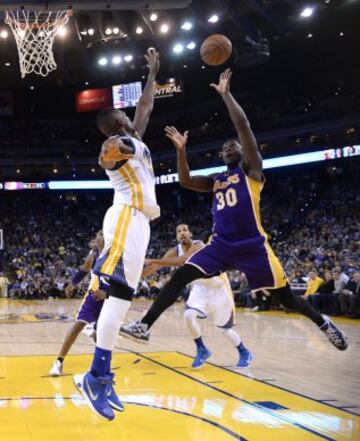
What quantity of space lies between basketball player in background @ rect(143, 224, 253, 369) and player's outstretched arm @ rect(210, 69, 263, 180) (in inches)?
72.4

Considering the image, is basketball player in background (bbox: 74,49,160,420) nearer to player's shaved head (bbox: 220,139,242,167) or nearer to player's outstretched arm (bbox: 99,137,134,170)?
player's outstretched arm (bbox: 99,137,134,170)

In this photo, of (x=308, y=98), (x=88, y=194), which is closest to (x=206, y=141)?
(x=308, y=98)

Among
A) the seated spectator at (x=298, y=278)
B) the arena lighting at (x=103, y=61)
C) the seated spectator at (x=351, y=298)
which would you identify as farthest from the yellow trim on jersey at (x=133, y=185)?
the arena lighting at (x=103, y=61)

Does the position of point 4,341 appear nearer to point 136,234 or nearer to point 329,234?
point 136,234

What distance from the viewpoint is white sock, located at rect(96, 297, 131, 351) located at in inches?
138

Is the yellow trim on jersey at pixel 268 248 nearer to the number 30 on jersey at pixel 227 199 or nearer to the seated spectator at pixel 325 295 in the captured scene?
the number 30 on jersey at pixel 227 199

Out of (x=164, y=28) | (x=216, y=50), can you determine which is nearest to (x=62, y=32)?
(x=164, y=28)

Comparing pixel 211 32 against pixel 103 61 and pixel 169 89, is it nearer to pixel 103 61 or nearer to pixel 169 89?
pixel 103 61

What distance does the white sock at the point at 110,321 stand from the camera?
3.50 m

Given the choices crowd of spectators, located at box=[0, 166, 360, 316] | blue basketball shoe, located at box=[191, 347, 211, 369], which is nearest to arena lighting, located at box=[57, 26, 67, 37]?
crowd of spectators, located at box=[0, 166, 360, 316]

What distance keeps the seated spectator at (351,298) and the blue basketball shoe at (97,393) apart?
11.1 m

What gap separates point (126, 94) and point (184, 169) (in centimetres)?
2670

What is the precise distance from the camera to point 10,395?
5191mm

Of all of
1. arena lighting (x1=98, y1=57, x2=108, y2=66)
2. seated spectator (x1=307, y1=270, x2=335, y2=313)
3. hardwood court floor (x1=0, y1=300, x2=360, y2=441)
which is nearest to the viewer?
hardwood court floor (x1=0, y1=300, x2=360, y2=441)
